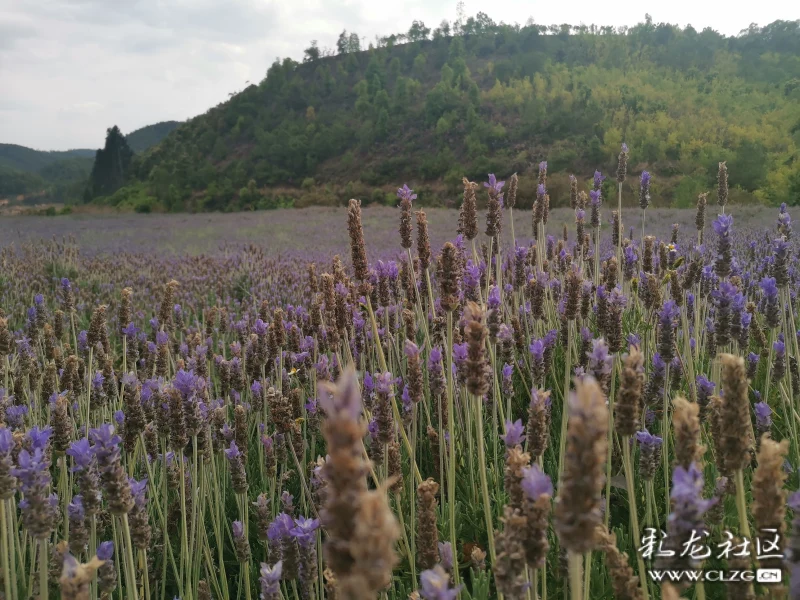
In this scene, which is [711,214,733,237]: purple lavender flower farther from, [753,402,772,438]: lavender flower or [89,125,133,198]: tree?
[89,125,133,198]: tree

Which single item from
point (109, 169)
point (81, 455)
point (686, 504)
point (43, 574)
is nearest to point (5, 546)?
point (43, 574)

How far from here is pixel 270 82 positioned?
70750 millimetres

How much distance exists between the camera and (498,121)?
4612cm

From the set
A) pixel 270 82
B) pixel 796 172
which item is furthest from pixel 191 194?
pixel 796 172

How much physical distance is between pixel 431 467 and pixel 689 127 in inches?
1507

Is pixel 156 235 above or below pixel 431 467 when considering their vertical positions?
above

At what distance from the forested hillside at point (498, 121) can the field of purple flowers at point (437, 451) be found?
1702cm

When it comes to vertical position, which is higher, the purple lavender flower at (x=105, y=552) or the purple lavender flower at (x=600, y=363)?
the purple lavender flower at (x=600, y=363)

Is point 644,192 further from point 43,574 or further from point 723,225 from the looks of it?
point 43,574

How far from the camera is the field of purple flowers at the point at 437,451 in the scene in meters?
0.76

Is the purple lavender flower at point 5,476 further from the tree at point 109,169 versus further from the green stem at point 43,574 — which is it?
the tree at point 109,169

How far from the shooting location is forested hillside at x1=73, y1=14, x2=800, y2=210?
32.3 meters

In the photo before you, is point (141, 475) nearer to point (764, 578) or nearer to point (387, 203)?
point (764, 578)

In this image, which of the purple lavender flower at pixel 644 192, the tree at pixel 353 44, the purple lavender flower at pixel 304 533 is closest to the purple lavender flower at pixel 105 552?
the purple lavender flower at pixel 304 533
